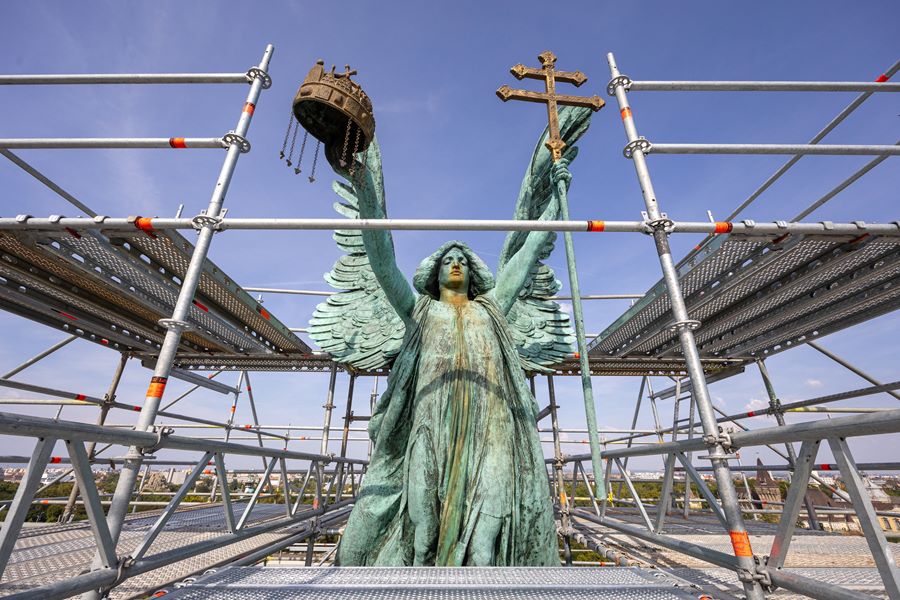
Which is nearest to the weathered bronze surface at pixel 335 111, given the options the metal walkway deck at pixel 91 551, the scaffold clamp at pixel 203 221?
the scaffold clamp at pixel 203 221

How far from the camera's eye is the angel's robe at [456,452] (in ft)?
10.3

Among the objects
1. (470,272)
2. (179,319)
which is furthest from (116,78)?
(470,272)

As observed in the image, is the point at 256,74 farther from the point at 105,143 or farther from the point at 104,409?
the point at 104,409

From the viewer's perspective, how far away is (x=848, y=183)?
392cm

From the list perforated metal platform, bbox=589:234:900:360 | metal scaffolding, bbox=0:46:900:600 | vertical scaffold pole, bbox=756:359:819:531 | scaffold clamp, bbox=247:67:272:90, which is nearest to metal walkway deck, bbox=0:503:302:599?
metal scaffolding, bbox=0:46:900:600

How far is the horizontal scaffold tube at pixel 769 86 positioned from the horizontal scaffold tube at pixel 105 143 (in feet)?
12.7

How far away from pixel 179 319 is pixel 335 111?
5.92 feet

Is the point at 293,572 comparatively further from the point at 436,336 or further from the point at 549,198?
the point at 549,198

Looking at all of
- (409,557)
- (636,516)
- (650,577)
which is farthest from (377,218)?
(636,516)

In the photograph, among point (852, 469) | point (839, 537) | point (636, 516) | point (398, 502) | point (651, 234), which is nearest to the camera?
point (852, 469)

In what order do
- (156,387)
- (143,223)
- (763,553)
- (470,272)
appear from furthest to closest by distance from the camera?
1. (763,553)
2. (470,272)
3. (143,223)
4. (156,387)

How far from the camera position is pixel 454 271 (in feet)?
13.5

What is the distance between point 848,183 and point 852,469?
11.6 ft

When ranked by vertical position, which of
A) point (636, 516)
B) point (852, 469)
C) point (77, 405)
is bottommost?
point (636, 516)
